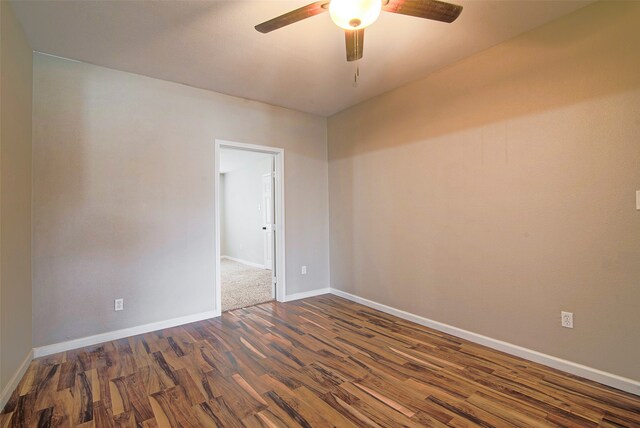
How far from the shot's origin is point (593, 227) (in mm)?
2111

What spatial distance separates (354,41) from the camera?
184 cm

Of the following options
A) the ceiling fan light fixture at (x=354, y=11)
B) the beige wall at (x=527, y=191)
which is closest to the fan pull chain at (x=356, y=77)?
the beige wall at (x=527, y=191)

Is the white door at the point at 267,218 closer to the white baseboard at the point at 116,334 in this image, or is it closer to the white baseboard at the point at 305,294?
the white baseboard at the point at 305,294

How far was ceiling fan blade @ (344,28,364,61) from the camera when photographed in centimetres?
178

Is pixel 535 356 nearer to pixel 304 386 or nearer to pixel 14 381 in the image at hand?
pixel 304 386

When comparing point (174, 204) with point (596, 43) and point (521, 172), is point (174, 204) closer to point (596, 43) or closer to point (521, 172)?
point (521, 172)

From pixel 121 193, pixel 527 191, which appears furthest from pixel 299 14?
pixel 121 193

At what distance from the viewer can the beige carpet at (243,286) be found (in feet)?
13.6

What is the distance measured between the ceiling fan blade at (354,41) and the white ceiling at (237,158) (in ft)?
13.1

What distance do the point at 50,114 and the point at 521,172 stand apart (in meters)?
4.19

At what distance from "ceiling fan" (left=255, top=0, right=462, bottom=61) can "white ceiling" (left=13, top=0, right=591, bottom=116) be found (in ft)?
1.81

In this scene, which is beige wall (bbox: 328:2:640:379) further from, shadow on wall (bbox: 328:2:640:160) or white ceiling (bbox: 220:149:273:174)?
white ceiling (bbox: 220:149:273:174)

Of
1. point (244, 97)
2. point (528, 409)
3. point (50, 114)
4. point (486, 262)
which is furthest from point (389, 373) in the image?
point (50, 114)

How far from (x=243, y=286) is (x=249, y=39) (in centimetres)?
384
